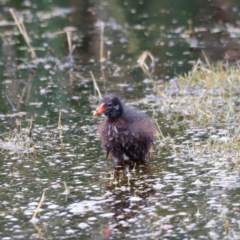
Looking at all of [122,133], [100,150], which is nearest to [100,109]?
[122,133]

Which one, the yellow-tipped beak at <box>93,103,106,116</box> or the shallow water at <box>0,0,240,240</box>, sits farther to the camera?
the yellow-tipped beak at <box>93,103,106,116</box>

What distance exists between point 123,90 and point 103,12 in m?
7.11

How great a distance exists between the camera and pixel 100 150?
7.43 metres

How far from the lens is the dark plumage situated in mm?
6871

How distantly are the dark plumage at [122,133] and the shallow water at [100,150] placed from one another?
191 millimetres

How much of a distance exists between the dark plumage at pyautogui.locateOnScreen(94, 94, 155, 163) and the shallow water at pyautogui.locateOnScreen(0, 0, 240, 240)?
7.5 inches

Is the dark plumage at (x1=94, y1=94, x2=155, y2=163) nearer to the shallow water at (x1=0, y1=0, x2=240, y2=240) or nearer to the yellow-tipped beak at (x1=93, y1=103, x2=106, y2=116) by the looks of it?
the yellow-tipped beak at (x1=93, y1=103, x2=106, y2=116)

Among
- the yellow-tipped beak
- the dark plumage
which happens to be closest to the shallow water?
the dark plumage

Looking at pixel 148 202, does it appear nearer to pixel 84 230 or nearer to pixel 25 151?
pixel 84 230

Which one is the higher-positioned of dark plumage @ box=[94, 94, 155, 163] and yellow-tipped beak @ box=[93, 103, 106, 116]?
yellow-tipped beak @ box=[93, 103, 106, 116]

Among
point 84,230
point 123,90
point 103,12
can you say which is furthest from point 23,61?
point 84,230

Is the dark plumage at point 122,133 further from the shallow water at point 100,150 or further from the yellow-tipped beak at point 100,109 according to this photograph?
the shallow water at point 100,150

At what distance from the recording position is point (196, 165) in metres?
6.67

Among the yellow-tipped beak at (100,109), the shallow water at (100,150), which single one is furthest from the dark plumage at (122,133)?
the shallow water at (100,150)
